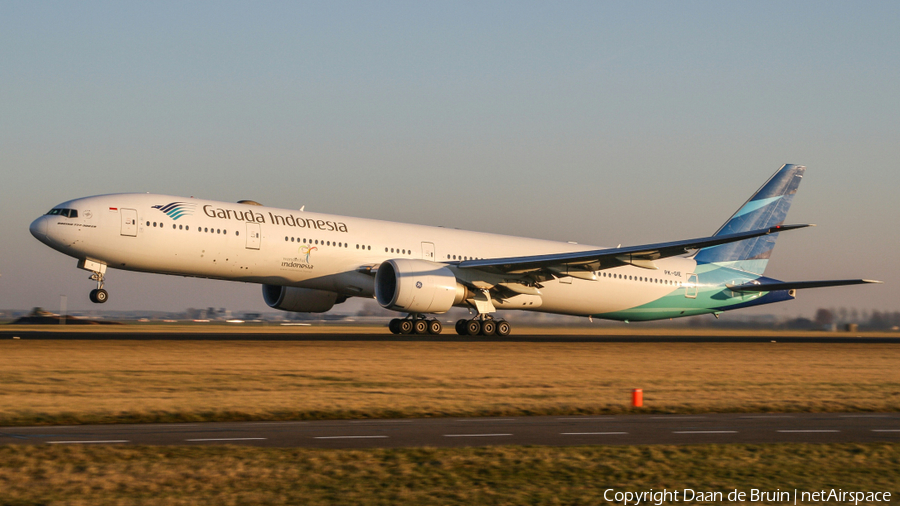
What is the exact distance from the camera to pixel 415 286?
30406 millimetres

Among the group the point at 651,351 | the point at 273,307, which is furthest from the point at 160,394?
the point at 273,307

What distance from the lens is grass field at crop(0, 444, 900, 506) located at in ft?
25.9

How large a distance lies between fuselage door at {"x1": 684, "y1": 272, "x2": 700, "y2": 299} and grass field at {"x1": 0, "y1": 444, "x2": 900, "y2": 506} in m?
31.0

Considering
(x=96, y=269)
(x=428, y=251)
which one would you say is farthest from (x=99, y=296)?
(x=428, y=251)

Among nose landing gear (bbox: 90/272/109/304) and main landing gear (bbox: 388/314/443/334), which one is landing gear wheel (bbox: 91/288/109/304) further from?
main landing gear (bbox: 388/314/443/334)

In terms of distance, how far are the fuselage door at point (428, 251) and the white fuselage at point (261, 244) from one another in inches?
1.6

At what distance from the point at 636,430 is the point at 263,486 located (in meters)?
6.37

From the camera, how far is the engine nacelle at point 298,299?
3538cm

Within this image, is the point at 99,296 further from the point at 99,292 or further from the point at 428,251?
the point at 428,251

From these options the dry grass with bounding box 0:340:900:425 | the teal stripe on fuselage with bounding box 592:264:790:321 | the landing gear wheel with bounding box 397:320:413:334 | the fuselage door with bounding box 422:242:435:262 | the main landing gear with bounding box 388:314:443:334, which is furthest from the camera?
the teal stripe on fuselage with bounding box 592:264:790:321

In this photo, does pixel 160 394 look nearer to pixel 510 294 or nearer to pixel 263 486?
pixel 263 486

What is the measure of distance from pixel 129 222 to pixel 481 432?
67.6 feet

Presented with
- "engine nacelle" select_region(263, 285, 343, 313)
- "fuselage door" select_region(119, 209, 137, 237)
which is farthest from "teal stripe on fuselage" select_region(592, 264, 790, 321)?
"fuselage door" select_region(119, 209, 137, 237)

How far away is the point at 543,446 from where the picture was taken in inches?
427
